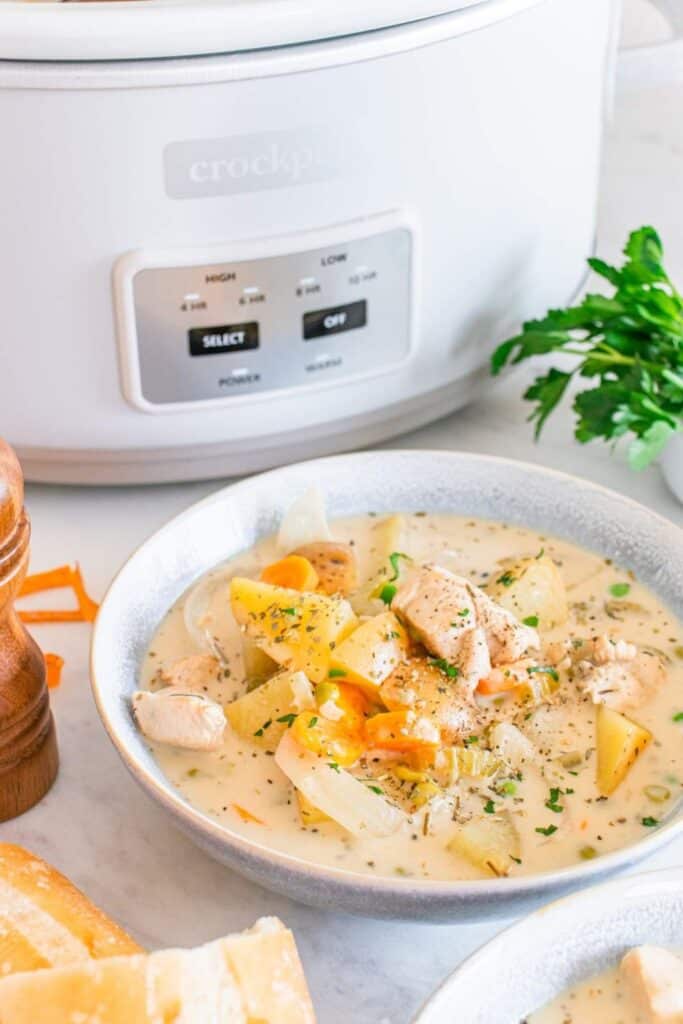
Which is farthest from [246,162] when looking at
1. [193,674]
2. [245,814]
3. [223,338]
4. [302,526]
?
[245,814]

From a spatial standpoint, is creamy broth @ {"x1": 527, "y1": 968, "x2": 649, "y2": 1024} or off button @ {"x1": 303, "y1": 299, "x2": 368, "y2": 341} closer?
creamy broth @ {"x1": 527, "y1": 968, "x2": 649, "y2": 1024}

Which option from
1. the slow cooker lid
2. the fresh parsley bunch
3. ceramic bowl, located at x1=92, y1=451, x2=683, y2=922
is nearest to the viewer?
ceramic bowl, located at x1=92, y1=451, x2=683, y2=922

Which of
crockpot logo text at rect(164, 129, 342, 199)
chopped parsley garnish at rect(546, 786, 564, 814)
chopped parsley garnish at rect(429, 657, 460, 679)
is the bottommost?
chopped parsley garnish at rect(546, 786, 564, 814)

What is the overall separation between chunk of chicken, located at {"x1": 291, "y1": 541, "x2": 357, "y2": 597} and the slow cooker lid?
359 millimetres

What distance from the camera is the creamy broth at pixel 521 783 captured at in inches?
33.9

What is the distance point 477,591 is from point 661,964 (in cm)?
31

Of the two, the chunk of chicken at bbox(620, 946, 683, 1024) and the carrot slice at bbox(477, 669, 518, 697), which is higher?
the chunk of chicken at bbox(620, 946, 683, 1024)

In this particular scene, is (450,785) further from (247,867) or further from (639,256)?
(639,256)

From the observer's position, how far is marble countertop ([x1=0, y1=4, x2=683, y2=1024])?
2.88ft

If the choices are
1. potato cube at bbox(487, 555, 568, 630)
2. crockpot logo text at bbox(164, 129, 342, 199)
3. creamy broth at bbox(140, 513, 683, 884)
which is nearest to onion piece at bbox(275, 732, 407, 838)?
creamy broth at bbox(140, 513, 683, 884)

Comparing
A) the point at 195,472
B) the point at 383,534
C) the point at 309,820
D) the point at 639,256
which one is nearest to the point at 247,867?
→ the point at 309,820

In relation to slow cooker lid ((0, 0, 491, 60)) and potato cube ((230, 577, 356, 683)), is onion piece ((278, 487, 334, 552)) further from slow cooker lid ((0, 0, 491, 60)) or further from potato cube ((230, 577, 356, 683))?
slow cooker lid ((0, 0, 491, 60))

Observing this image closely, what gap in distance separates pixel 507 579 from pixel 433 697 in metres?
0.15

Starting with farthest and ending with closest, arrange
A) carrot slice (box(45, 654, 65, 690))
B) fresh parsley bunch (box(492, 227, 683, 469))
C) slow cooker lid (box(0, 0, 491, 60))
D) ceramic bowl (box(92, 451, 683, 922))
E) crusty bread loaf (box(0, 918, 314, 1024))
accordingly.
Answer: fresh parsley bunch (box(492, 227, 683, 469)) < carrot slice (box(45, 654, 65, 690)) < slow cooker lid (box(0, 0, 491, 60)) < ceramic bowl (box(92, 451, 683, 922)) < crusty bread loaf (box(0, 918, 314, 1024))
